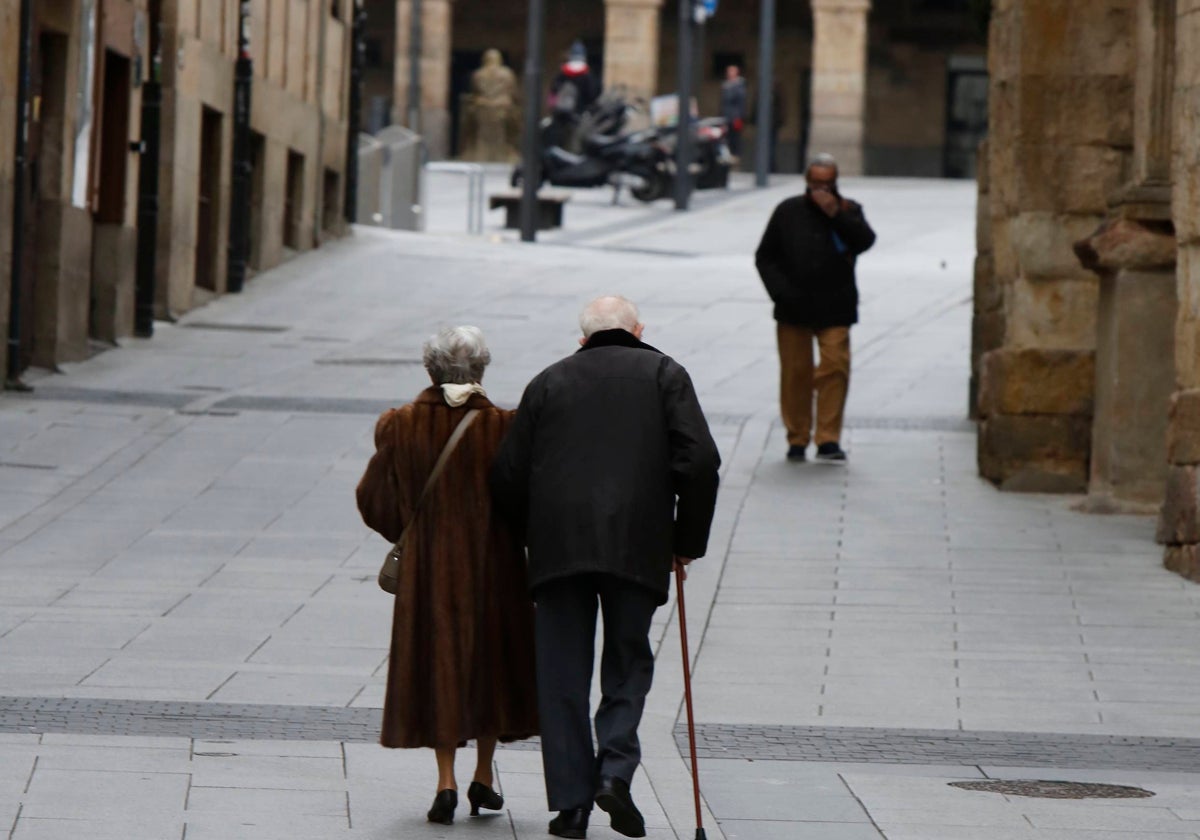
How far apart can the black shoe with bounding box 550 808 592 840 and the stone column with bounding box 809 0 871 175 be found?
4470 centimetres

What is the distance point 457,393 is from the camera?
711 centimetres

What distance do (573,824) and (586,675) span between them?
0.40 metres

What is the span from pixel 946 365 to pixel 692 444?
1357 centimetres

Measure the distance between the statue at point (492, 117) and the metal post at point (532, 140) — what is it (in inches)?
627

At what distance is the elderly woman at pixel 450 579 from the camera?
23.1ft

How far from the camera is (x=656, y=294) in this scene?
80.5 ft

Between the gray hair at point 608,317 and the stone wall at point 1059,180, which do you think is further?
the stone wall at point 1059,180

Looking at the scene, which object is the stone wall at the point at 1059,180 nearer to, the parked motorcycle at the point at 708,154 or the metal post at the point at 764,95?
the parked motorcycle at the point at 708,154

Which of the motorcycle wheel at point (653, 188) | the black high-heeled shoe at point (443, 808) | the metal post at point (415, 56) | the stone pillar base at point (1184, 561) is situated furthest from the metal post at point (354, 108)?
the black high-heeled shoe at point (443, 808)

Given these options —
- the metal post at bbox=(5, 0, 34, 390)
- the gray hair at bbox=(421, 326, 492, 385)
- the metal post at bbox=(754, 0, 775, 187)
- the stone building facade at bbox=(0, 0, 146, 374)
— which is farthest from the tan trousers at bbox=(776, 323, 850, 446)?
the metal post at bbox=(754, 0, 775, 187)

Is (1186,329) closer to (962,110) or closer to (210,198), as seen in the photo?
(210,198)

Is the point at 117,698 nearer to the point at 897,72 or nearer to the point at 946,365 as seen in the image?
the point at 946,365

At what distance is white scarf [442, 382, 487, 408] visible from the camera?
7.10 metres

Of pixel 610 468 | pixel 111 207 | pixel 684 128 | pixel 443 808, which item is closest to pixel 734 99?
pixel 684 128
